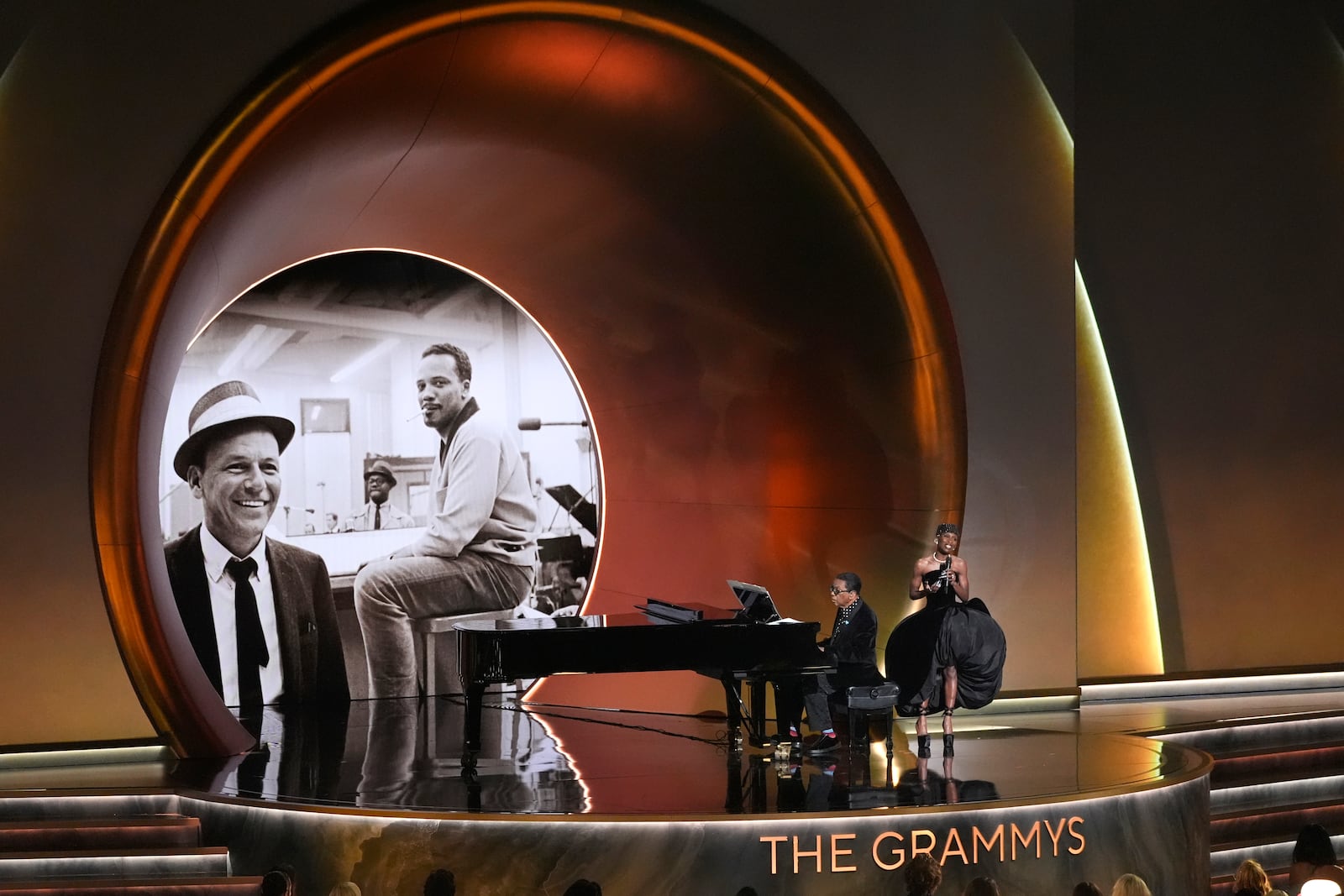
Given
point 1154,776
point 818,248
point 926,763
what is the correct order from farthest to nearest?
point 818,248
point 926,763
point 1154,776

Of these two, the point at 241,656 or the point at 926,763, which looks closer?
the point at 926,763

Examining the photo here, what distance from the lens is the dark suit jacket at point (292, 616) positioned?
32.9 feet

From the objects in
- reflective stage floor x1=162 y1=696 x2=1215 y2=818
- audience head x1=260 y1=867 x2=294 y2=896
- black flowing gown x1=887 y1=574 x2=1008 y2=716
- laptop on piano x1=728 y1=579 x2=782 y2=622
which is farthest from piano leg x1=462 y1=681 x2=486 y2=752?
audience head x1=260 y1=867 x2=294 y2=896

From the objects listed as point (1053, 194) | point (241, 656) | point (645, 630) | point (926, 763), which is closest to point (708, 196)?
point (1053, 194)

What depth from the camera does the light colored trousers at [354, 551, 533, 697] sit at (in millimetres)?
10633

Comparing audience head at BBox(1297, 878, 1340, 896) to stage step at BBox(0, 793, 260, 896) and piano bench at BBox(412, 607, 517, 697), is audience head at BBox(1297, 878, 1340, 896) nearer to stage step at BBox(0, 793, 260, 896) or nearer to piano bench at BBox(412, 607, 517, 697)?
stage step at BBox(0, 793, 260, 896)

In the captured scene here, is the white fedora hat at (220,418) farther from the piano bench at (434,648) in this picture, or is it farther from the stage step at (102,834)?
the stage step at (102,834)

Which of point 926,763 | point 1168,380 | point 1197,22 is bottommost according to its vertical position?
point 926,763

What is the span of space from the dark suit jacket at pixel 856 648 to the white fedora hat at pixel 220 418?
4636mm

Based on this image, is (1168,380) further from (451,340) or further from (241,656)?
(241,656)

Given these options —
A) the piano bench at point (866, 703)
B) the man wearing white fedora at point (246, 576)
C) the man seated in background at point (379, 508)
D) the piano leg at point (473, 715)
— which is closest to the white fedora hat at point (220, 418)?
the man wearing white fedora at point (246, 576)

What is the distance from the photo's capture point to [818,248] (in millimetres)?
9227

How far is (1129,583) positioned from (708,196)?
463 cm

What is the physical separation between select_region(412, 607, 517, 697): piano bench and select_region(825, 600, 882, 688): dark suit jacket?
3.88 m
